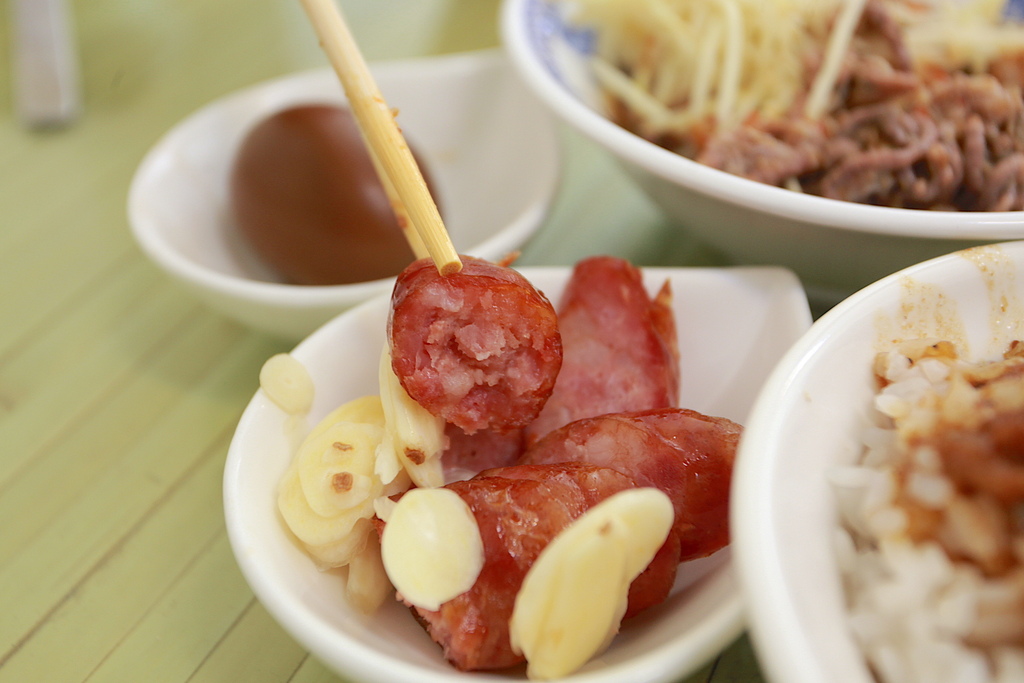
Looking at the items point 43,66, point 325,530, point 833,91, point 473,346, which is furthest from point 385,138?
point 43,66

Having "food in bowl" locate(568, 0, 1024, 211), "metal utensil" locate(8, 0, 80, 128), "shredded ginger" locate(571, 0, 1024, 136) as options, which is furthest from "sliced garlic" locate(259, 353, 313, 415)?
"metal utensil" locate(8, 0, 80, 128)

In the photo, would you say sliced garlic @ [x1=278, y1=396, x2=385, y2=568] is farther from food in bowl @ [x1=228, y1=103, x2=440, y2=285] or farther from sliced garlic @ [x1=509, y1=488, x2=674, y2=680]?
food in bowl @ [x1=228, y1=103, x2=440, y2=285]

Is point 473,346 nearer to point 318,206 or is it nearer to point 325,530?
point 325,530

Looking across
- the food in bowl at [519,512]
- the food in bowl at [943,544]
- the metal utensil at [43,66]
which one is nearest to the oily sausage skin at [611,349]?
the food in bowl at [519,512]

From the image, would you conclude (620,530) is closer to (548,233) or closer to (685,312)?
(685,312)

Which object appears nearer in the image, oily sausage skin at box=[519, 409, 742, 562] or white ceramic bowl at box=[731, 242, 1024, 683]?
white ceramic bowl at box=[731, 242, 1024, 683]

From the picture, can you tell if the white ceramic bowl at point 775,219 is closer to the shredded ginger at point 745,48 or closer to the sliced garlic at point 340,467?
the shredded ginger at point 745,48
